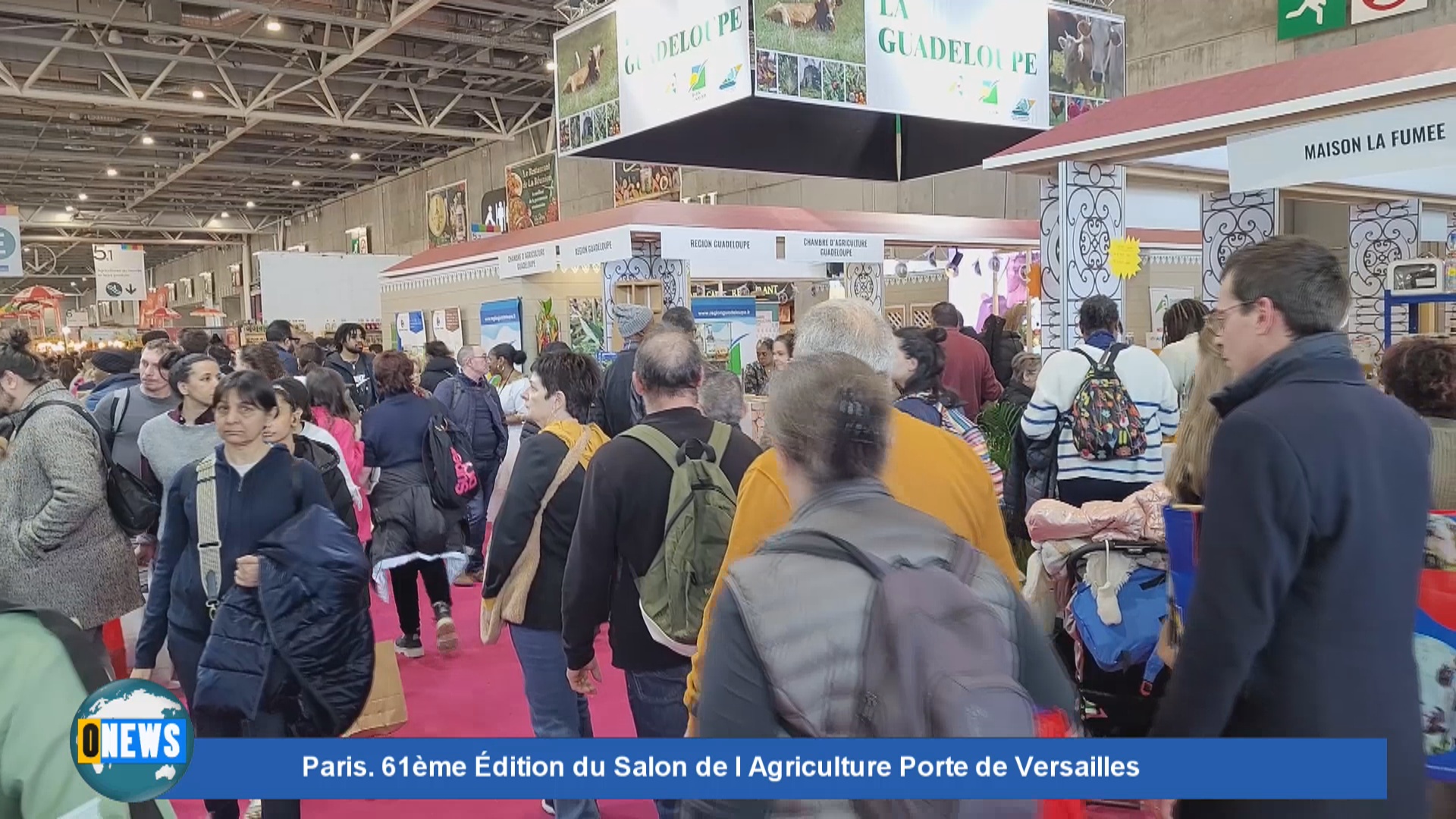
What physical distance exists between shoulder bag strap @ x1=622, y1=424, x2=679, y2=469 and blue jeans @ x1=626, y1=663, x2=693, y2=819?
514 mm

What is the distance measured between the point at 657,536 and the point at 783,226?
7.71 m

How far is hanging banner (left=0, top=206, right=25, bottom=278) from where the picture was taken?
11586 millimetres

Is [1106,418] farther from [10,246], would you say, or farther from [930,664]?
[10,246]

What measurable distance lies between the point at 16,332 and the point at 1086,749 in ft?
14.3

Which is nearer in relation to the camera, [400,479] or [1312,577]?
[1312,577]

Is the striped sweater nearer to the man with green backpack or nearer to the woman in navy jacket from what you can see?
the man with green backpack

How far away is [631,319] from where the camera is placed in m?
4.98

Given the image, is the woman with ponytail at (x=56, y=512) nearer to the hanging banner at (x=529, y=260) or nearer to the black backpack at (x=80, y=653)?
the black backpack at (x=80, y=653)

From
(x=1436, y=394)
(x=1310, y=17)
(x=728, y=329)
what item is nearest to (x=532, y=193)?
(x=728, y=329)

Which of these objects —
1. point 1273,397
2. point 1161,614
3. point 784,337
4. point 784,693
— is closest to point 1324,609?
point 1273,397

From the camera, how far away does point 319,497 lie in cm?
263

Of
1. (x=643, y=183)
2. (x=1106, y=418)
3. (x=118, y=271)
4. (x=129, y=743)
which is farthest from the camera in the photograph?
(x=118, y=271)

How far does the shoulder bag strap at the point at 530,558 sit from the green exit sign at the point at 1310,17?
10354 mm

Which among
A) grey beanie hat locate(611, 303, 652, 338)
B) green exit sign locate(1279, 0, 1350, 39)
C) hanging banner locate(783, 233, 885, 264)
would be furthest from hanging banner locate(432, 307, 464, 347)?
green exit sign locate(1279, 0, 1350, 39)
